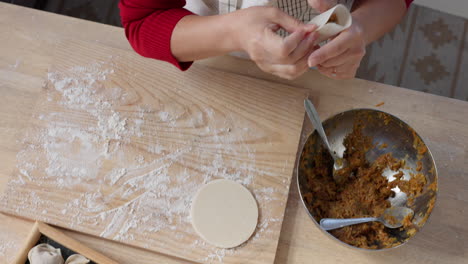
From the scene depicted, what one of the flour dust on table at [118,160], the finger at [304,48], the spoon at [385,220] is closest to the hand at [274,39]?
the finger at [304,48]

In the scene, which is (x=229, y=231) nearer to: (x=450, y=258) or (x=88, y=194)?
(x=88, y=194)

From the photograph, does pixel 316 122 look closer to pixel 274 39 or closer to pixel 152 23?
pixel 274 39

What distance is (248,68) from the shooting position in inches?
40.3

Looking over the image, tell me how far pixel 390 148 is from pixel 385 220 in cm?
18

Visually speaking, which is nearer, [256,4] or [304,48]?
[304,48]

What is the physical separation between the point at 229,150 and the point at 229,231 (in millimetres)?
196

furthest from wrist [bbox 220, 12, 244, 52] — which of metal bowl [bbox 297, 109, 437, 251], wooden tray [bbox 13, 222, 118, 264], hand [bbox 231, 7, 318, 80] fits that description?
wooden tray [bbox 13, 222, 118, 264]

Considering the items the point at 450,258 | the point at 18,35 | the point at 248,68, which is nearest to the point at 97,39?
the point at 18,35

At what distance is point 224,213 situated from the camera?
35.7 inches

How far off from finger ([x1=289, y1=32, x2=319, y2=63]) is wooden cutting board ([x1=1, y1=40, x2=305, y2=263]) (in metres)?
0.27

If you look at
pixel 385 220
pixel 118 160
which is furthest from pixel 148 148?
pixel 385 220

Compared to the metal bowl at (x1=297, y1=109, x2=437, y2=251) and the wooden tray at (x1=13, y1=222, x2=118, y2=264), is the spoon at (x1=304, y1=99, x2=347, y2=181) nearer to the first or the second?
the metal bowl at (x1=297, y1=109, x2=437, y2=251)

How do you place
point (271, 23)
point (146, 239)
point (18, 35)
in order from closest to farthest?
point (271, 23) → point (146, 239) → point (18, 35)

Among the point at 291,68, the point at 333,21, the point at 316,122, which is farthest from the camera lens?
the point at 316,122
